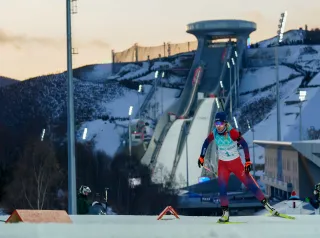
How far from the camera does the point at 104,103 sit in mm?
170000

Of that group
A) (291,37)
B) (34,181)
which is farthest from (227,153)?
(291,37)

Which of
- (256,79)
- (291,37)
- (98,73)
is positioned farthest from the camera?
(98,73)

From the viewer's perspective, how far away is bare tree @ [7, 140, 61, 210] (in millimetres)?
45062

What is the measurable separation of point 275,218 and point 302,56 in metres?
165

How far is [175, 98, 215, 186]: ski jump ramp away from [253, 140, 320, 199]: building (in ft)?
53.1

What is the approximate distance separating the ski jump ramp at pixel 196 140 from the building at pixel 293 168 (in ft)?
53.1

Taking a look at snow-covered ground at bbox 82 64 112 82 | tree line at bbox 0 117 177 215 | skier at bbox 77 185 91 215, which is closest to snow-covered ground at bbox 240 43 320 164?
snow-covered ground at bbox 82 64 112 82

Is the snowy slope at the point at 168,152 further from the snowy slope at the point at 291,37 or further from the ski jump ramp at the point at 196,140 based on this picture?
the snowy slope at the point at 291,37

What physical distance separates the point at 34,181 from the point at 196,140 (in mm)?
44463

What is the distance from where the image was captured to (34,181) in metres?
50.2

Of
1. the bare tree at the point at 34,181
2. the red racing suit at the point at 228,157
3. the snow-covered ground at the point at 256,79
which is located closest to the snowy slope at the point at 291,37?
the snow-covered ground at the point at 256,79

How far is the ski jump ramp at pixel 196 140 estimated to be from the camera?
83.0m

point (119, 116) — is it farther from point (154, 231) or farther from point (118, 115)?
point (154, 231)

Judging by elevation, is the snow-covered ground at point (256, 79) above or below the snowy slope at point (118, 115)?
above
